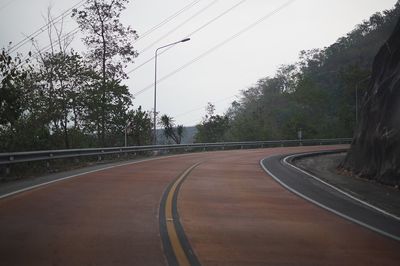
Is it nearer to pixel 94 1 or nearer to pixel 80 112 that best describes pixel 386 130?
pixel 80 112

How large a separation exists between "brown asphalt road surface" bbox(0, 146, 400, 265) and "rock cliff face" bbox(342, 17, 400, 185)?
5.99 meters

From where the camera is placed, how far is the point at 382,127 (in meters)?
19.7

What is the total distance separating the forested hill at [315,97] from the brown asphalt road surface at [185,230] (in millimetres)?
59385

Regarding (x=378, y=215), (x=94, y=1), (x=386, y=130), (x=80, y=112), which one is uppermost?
(x=94, y=1)

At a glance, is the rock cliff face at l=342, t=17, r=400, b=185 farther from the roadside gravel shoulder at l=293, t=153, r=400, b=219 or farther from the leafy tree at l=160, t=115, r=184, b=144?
the leafy tree at l=160, t=115, r=184, b=144

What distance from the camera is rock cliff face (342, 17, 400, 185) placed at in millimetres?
17344

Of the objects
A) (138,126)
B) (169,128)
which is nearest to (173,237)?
(138,126)

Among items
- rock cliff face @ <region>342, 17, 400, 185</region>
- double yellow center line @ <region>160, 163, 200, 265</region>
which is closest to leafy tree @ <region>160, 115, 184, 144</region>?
rock cliff face @ <region>342, 17, 400, 185</region>

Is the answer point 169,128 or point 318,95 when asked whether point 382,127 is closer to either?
point 169,128

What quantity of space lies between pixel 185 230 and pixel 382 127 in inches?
558

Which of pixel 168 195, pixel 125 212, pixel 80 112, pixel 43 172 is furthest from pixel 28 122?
pixel 125 212

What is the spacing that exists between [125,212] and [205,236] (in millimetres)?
2408

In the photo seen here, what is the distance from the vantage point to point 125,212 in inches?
373

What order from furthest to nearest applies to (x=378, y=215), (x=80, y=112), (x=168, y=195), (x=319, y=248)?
1. (x=80, y=112)
2. (x=168, y=195)
3. (x=378, y=215)
4. (x=319, y=248)
